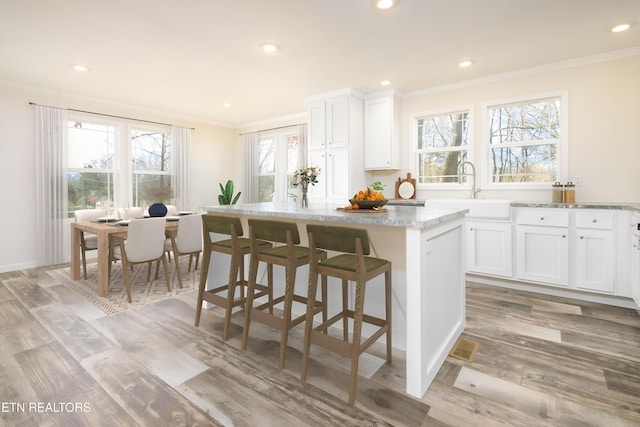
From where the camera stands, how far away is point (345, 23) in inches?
109

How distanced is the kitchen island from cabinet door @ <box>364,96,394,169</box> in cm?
249

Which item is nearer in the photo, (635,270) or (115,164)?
(635,270)

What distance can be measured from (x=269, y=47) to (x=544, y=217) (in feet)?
11.1

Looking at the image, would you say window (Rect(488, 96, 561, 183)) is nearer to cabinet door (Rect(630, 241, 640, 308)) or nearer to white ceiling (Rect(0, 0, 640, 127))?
white ceiling (Rect(0, 0, 640, 127))

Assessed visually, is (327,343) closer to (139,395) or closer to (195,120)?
(139,395)

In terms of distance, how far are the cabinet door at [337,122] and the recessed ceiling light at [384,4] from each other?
2.01m

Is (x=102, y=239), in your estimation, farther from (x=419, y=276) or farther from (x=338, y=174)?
(x=419, y=276)

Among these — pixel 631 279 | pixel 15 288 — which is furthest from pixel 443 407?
pixel 15 288

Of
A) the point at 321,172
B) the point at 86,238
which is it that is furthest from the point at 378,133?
the point at 86,238

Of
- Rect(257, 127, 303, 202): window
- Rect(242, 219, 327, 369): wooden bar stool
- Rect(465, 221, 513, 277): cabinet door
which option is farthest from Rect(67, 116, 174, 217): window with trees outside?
Rect(465, 221, 513, 277): cabinet door

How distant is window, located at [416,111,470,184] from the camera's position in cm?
441

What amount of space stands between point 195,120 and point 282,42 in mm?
3968

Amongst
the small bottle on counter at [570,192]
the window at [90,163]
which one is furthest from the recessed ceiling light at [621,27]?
the window at [90,163]

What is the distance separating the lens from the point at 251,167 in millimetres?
6816
